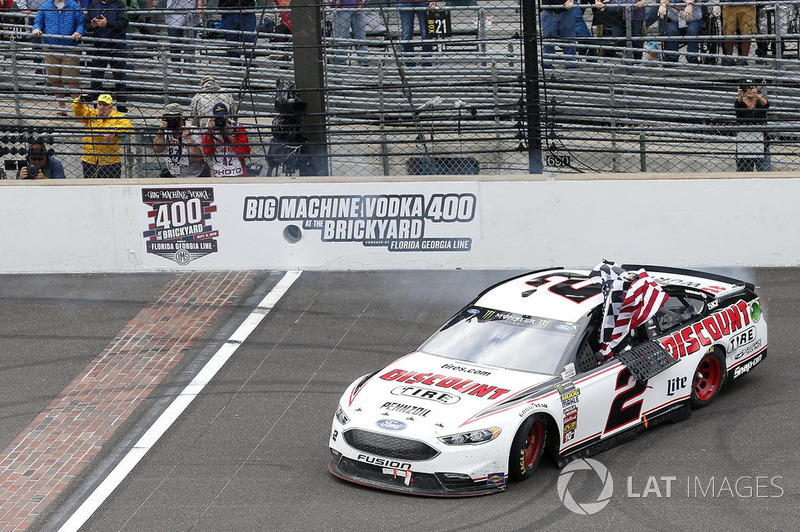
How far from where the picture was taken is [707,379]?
33.0 feet

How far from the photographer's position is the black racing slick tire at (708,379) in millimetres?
9906

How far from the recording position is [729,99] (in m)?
16.3

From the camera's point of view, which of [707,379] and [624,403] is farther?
[707,379]

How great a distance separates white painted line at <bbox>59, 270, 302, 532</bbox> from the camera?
8.55 meters

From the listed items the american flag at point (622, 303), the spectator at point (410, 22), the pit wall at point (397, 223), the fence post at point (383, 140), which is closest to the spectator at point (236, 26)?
the spectator at point (410, 22)

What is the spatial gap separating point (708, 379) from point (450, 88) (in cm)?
808

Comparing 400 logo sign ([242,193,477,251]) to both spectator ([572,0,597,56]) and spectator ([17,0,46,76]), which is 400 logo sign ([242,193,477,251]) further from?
spectator ([17,0,46,76])

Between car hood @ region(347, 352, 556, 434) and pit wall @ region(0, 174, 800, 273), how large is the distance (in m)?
4.84

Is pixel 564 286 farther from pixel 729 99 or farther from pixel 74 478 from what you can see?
pixel 729 99

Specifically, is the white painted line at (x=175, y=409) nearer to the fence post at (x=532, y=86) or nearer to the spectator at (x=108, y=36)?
the fence post at (x=532, y=86)

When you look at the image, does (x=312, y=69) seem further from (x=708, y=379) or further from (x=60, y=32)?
(x=708, y=379)

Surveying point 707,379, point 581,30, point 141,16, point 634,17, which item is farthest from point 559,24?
point 707,379

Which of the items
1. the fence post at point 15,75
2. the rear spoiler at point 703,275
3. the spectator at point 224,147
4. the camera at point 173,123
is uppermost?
the fence post at point 15,75

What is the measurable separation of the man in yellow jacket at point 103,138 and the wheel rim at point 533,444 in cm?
770
